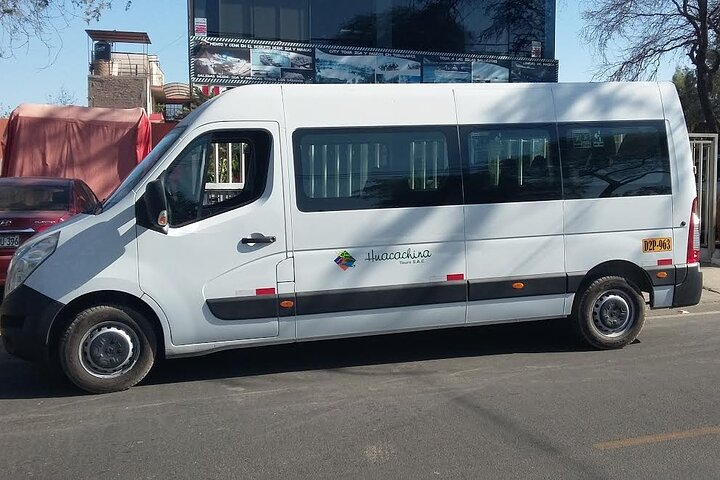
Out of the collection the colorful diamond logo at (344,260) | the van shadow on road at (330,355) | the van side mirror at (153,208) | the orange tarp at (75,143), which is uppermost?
the orange tarp at (75,143)

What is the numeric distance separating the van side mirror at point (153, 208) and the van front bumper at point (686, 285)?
16.3 feet

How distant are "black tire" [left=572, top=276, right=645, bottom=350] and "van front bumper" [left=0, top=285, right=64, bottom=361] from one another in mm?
4712

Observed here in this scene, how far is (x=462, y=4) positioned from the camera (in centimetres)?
1989

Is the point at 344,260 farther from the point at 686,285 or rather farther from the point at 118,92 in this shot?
the point at 118,92

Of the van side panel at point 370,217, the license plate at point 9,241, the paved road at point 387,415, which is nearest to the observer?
the paved road at point 387,415

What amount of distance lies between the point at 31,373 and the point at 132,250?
1755mm

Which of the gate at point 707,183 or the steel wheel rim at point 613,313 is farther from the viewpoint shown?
the gate at point 707,183

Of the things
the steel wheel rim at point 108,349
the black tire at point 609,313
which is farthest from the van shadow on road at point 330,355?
the steel wheel rim at point 108,349

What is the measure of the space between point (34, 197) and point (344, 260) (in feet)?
18.3

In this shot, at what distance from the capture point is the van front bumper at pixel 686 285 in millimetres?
6840

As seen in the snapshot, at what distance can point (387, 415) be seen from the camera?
4977mm

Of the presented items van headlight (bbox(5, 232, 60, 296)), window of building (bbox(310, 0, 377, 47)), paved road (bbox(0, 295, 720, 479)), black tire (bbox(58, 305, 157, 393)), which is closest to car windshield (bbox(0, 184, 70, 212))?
paved road (bbox(0, 295, 720, 479))

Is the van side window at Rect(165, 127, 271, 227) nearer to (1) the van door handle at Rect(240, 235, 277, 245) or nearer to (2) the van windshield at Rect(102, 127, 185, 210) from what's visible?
(2) the van windshield at Rect(102, 127, 185, 210)

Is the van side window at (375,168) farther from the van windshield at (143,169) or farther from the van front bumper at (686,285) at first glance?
the van front bumper at (686,285)
